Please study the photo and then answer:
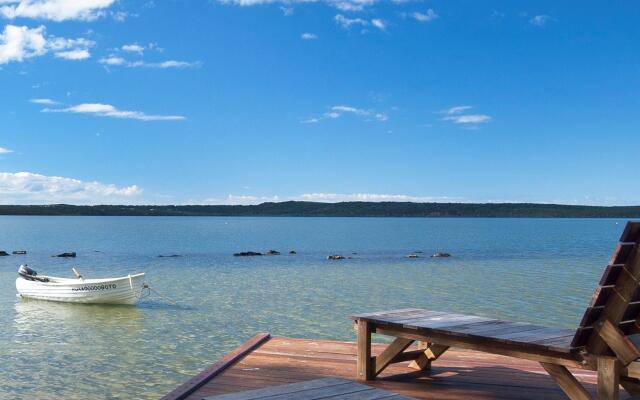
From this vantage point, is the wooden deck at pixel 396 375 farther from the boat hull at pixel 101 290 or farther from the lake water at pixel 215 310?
the boat hull at pixel 101 290

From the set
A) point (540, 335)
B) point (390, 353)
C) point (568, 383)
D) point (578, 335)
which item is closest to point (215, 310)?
point (390, 353)

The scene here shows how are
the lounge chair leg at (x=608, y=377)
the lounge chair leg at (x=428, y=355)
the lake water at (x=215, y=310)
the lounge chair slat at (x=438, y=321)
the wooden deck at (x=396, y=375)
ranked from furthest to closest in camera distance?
the lake water at (x=215, y=310)
the lounge chair leg at (x=428, y=355)
the wooden deck at (x=396, y=375)
the lounge chair slat at (x=438, y=321)
the lounge chair leg at (x=608, y=377)

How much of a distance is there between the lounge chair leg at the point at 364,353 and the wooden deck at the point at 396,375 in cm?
13

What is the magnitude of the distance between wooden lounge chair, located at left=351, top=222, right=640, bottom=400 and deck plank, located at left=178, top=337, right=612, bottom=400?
0.48 meters

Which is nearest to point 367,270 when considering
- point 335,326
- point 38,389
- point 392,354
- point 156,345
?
point 335,326

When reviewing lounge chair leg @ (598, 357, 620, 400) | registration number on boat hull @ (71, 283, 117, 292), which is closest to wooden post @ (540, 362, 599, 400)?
lounge chair leg @ (598, 357, 620, 400)

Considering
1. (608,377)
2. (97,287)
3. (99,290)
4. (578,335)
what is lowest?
(99,290)

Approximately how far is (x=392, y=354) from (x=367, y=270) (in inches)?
1170

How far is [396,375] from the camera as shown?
680 cm

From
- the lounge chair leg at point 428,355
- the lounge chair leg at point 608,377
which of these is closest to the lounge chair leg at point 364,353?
the lounge chair leg at point 428,355

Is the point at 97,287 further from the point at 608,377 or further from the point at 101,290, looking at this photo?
the point at 608,377

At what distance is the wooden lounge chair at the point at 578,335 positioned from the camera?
4523mm

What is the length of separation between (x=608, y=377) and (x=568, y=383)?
0.39 m

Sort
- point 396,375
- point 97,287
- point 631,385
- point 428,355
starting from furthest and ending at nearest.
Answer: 1. point 97,287
2. point 428,355
3. point 396,375
4. point 631,385
